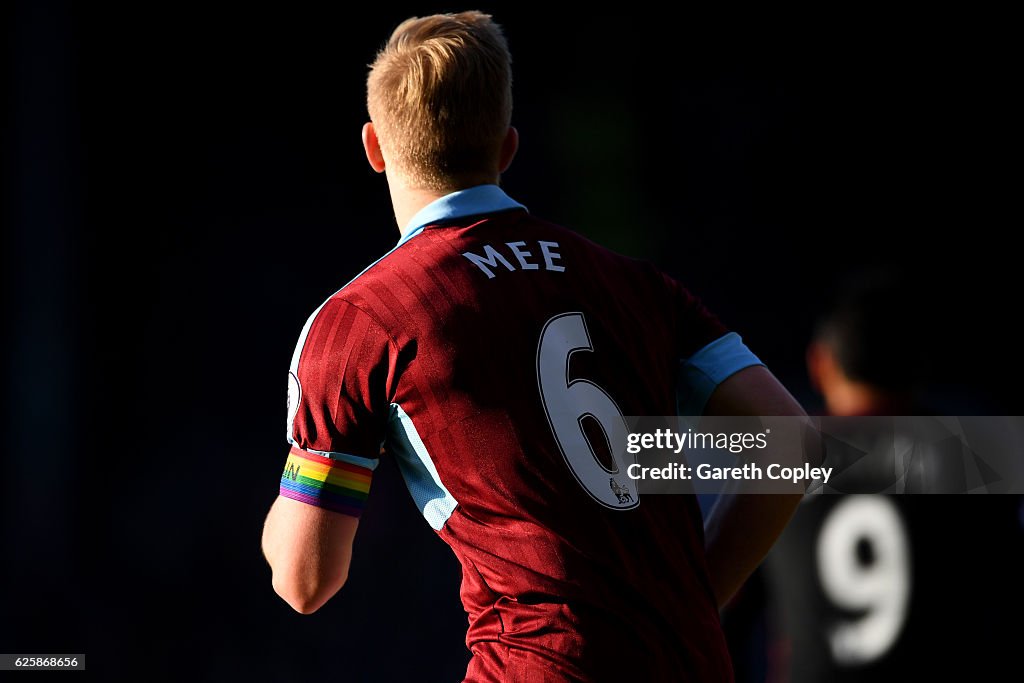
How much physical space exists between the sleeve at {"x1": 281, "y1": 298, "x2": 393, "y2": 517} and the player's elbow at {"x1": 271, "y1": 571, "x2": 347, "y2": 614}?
3.6 inches

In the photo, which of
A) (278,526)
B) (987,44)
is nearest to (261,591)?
(278,526)

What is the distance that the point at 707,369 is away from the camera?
5.45 ft

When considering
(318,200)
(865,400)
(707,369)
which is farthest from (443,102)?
(318,200)

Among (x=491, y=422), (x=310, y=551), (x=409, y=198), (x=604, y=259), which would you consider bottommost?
(x=310, y=551)

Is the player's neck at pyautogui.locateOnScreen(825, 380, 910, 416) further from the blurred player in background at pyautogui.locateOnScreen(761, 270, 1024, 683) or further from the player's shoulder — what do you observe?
the player's shoulder

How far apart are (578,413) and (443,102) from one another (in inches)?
18.4

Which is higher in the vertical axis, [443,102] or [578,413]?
[443,102]

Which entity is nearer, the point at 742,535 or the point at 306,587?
the point at 306,587

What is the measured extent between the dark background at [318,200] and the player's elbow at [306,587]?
4288mm

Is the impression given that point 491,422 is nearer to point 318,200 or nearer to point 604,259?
point 604,259

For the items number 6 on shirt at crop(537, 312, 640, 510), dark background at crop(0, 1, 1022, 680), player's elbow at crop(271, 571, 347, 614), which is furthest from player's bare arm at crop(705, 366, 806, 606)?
dark background at crop(0, 1, 1022, 680)

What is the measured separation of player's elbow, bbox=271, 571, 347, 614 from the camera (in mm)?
1413

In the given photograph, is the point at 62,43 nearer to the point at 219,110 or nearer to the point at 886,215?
the point at 219,110

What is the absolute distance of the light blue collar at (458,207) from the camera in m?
1.54
